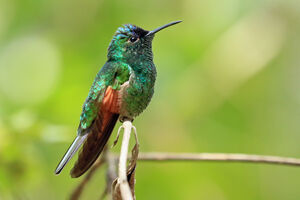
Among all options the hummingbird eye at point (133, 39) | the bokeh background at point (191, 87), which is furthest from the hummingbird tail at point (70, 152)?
the bokeh background at point (191, 87)

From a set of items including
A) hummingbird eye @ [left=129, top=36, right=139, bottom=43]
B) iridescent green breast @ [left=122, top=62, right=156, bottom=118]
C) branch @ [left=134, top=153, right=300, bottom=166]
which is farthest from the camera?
hummingbird eye @ [left=129, top=36, right=139, bottom=43]

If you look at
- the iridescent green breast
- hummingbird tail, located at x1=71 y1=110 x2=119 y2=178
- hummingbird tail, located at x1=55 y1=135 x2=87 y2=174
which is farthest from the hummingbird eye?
hummingbird tail, located at x1=55 y1=135 x2=87 y2=174

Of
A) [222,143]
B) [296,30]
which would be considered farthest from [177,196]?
[296,30]

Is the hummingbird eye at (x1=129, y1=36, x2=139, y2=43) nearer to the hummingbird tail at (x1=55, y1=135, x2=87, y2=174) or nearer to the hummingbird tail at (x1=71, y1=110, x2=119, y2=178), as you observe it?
the hummingbird tail at (x1=71, y1=110, x2=119, y2=178)

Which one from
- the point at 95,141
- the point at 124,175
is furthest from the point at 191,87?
the point at 124,175

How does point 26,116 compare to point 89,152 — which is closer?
point 89,152

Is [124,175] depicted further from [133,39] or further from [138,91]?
[133,39]

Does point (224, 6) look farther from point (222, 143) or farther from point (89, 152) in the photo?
point (89, 152)
